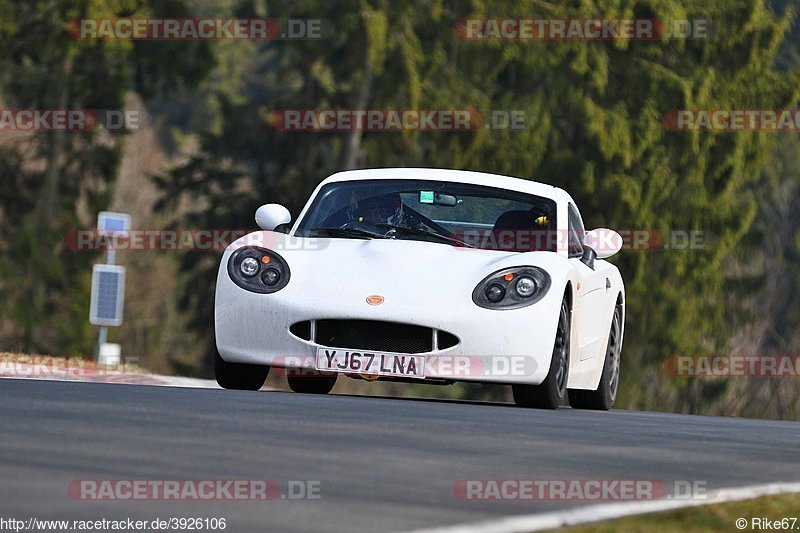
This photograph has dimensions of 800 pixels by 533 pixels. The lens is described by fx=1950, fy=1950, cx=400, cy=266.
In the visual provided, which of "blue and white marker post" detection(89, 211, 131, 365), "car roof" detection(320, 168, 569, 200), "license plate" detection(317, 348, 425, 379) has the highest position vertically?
"car roof" detection(320, 168, 569, 200)

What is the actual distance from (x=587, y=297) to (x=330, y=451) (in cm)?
527

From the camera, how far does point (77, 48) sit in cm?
3447

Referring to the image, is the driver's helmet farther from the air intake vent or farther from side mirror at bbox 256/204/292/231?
the air intake vent

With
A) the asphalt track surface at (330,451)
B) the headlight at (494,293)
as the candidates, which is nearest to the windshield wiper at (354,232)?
the headlight at (494,293)

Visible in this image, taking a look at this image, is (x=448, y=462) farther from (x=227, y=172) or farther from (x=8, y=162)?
(x=227, y=172)

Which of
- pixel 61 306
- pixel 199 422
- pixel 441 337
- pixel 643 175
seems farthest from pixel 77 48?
pixel 199 422

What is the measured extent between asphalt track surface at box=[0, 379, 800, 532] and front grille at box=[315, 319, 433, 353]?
1.09 ft

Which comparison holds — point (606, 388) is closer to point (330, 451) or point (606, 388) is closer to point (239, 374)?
point (239, 374)

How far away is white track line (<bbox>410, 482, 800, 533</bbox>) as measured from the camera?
18.7 feet

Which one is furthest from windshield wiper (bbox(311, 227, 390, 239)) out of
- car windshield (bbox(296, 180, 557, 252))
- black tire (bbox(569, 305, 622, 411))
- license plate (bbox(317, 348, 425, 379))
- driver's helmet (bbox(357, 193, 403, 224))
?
black tire (bbox(569, 305, 622, 411))

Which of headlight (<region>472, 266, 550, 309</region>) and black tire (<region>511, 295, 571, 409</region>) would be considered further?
black tire (<region>511, 295, 571, 409</region>)

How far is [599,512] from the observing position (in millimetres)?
6285

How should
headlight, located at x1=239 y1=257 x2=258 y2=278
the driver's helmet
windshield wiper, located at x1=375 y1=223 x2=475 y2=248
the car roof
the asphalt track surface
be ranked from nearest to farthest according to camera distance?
the asphalt track surface < headlight, located at x1=239 y1=257 x2=258 y2=278 < windshield wiper, located at x1=375 y1=223 x2=475 y2=248 < the driver's helmet < the car roof

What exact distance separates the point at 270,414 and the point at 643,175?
2956 cm
